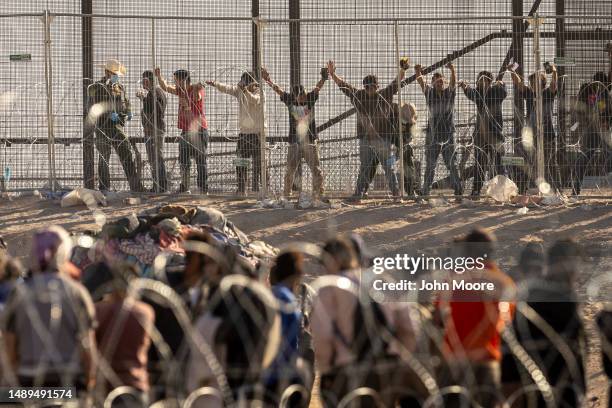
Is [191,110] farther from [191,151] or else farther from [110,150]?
[110,150]

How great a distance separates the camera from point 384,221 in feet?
52.9

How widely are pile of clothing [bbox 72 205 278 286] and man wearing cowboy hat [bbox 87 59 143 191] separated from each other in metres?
2.84

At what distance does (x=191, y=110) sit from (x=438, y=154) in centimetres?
290

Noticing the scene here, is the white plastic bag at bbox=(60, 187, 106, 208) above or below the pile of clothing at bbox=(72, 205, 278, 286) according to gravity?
above

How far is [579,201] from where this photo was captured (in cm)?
1688

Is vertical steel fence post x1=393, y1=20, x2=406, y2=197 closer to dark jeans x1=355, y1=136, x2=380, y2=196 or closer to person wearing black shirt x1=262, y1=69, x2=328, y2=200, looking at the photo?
dark jeans x1=355, y1=136, x2=380, y2=196

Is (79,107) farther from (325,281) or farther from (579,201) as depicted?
(325,281)

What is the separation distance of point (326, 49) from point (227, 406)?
9231 millimetres

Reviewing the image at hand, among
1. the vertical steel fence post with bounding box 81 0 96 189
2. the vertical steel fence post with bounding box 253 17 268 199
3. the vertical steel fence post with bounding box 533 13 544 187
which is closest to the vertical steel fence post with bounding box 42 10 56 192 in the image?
the vertical steel fence post with bounding box 81 0 96 189

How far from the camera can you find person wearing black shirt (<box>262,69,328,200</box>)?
659 inches

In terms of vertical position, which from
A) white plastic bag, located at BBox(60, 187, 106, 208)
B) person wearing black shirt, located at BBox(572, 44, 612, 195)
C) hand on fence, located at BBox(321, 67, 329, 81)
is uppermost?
hand on fence, located at BBox(321, 67, 329, 81)

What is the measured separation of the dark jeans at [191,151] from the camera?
16.8 metres

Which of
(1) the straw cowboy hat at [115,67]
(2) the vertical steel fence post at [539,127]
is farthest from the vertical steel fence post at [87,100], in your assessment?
(2) the vertical steel fence post at [539,127]

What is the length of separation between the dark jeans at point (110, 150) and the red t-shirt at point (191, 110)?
696mm
